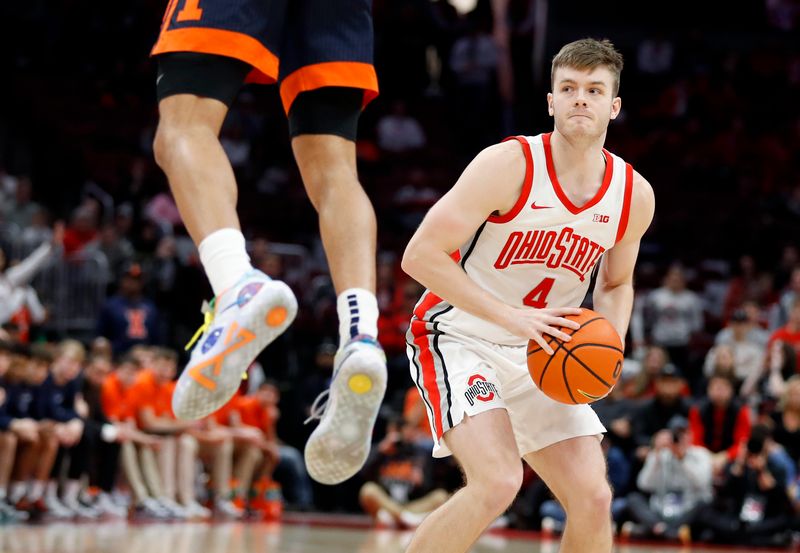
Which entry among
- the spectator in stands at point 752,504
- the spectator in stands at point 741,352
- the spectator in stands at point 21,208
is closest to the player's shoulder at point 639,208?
the spectator in stands at point 752,504

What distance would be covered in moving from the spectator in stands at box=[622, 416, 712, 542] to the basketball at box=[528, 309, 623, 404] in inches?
274

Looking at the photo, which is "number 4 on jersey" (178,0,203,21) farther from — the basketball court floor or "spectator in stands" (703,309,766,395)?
"spectator in stands" (703,309,766,395)

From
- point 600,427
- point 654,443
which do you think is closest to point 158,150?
point 600,427

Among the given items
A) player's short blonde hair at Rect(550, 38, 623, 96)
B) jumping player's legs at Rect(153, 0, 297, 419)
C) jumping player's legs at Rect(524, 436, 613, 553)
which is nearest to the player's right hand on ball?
jumping player's legs at Rect(524, 436, 613, 553)

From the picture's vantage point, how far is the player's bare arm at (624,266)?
14.8 ft

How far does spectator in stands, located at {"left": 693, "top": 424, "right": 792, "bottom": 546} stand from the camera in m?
10.5

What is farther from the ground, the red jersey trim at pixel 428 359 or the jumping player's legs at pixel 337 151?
the jumping player's legs at pixel 337 151

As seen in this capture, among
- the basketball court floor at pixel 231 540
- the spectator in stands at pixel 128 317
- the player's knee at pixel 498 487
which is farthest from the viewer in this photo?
the spectator in stands at pixel 128 317

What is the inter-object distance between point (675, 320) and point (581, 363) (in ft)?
33.0

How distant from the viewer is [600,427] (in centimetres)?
446

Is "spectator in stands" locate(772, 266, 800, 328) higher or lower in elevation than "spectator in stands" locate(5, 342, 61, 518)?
higher

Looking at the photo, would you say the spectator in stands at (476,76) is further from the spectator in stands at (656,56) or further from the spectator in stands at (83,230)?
the spectator in stands at (83,230)

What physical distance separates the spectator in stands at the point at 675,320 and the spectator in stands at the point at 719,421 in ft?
7.83

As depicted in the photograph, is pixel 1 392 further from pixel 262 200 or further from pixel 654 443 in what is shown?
pixel 262 200
